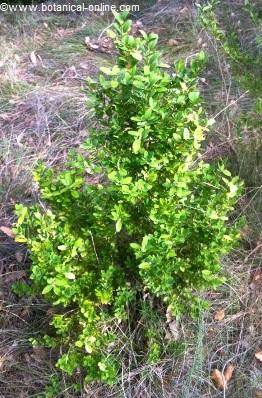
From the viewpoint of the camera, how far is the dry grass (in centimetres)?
216

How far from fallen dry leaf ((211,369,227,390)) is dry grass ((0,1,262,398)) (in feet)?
0.09

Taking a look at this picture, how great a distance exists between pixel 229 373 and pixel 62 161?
5.10ft

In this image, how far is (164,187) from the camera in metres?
1.85

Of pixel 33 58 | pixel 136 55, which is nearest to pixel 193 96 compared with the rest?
pixel 136 55

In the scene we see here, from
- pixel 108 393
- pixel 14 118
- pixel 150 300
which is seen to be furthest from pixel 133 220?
pixel 14 118

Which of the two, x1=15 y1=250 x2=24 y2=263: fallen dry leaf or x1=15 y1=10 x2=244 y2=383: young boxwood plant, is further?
x1=15 y1=250 x2=24 y2=263: fallen dry leaf

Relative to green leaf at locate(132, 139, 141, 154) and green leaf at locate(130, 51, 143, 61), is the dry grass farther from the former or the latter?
green leaf at locate(130, 51, 143, 61)

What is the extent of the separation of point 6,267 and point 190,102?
53.4 inches

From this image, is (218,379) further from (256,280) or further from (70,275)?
(70,275)

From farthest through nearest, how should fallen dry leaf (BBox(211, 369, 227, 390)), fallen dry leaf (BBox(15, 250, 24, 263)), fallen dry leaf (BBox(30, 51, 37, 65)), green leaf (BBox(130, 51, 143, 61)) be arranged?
fallen dry leaf (BBox(30, 51, 37, 65))
fallen dry leaf (BBox(15, 250, 24, 263))
fallen dry leaf (BBox(211, 369, 227, 390))
green leaf (BBox(130, 51, 143, 61))

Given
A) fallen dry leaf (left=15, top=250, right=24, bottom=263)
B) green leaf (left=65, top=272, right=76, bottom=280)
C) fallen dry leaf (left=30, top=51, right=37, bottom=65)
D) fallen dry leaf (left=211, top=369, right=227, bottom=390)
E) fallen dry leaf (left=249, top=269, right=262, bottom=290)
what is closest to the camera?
green leaf (left=65, top=272, right=76, bottom=280)

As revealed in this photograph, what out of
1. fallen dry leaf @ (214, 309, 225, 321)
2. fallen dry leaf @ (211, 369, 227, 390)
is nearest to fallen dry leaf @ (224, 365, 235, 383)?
fallen dry leaf @ (211, 369, 227, 390)

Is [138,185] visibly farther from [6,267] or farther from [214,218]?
[6,267]

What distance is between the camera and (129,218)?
195 cm
